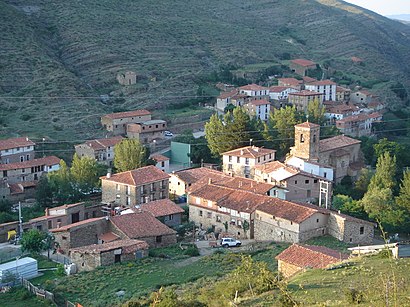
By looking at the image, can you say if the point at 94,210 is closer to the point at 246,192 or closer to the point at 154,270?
the point at 246,192

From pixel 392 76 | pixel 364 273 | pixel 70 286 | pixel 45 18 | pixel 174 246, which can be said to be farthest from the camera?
pixel 392 76

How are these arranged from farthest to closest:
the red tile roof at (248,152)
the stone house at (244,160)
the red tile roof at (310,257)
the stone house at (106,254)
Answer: the red tile roof at (248,152) < the stone house at (244,160) < the stone house at (106,254) < the red tile roof at (310,257)

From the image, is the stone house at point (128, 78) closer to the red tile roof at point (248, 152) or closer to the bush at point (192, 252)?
the red tile roof at point (248, 152)

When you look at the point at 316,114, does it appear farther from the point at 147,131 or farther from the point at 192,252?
the point at 192,252

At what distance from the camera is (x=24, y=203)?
38.2 metres

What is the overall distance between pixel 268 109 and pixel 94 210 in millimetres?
27902

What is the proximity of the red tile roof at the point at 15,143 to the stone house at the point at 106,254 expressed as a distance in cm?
1939

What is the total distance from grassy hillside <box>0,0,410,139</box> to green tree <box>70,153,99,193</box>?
12.3 metres

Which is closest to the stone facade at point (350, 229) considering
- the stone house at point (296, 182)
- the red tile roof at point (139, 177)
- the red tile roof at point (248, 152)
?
the stone house at point (296, 182)

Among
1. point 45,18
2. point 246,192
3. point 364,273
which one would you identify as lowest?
point 246,192

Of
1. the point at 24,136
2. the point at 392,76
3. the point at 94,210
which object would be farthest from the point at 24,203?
the point at 392,76

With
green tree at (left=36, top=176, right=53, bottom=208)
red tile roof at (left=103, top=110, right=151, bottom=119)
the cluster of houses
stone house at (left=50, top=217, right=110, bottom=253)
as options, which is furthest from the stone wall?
the cluster of houses

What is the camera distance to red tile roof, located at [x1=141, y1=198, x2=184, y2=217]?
31.4m

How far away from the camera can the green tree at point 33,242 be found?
27.3 metres
